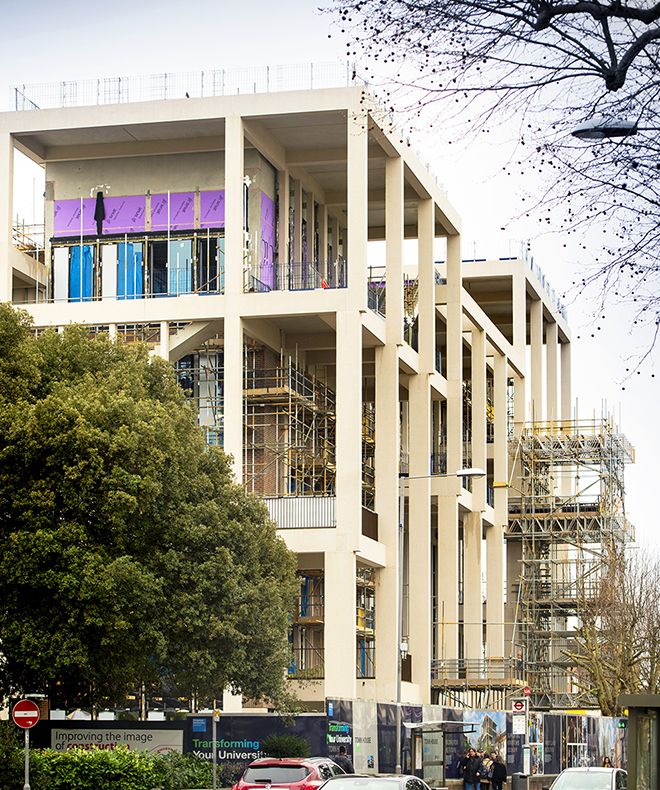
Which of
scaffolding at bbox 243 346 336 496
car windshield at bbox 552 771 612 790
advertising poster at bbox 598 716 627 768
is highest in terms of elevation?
scaffolding at bbox 243 346 336 496

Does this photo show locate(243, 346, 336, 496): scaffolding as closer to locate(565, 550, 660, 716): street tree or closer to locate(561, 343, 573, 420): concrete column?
locate(565, 550, 660, 716): street tree

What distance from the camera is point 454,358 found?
2717 inches

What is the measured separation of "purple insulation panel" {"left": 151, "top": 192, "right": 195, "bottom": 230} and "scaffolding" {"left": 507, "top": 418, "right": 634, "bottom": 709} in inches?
1065

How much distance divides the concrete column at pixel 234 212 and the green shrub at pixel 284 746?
16.6 meters

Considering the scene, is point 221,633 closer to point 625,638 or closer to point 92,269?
point 92,269

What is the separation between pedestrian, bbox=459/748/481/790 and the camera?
45.2m

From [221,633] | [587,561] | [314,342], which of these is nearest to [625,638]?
[587,561]

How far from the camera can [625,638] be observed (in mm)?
73000

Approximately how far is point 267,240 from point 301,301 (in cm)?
431

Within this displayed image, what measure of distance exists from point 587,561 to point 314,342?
25.0m

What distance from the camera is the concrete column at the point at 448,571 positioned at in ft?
224

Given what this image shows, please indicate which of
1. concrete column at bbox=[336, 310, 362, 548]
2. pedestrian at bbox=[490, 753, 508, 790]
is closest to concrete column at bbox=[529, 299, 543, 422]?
concrete column at bbox=[336, 310, 362, 548]

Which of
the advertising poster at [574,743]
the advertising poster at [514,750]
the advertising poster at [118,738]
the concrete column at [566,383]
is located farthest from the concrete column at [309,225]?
the concrete column at [566,383]

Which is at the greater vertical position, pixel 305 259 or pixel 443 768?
pixel 305 259
